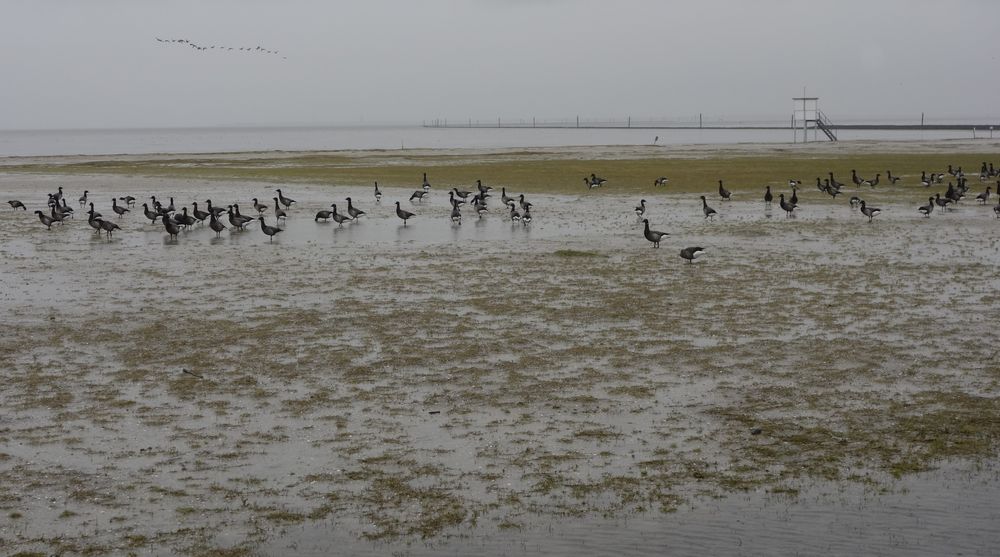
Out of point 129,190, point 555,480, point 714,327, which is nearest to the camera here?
point 555,480

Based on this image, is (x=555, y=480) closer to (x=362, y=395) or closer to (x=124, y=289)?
(x=362, y=395)

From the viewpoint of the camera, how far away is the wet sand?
871cm

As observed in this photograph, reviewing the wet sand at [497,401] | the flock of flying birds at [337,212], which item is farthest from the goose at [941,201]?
the wet sand at [497,401]

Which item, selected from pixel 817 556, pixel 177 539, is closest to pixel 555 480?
pixel 817 556

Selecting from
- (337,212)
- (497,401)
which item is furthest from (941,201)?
(497,401)

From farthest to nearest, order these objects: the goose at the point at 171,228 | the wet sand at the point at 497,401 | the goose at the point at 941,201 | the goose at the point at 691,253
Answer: the goose at the point at 941,201 → the goose at the point at 171,228 → the goose at the point at 691,253 → the wet sand at the point at 497,401

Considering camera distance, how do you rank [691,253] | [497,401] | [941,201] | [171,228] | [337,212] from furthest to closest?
[337,212]
[941,201]
[171,228]
[691,253]
[497,401]

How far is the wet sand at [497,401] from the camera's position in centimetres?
871

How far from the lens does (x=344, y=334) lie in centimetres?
1595

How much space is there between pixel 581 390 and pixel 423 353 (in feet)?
9.80

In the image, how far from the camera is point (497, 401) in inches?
477

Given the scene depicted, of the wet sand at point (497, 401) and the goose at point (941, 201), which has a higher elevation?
the goose at point (941, 201)

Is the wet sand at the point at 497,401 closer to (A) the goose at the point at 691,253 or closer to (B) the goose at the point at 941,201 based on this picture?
(A) the goose at the point at 691,253

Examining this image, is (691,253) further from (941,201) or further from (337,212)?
(337,212)
